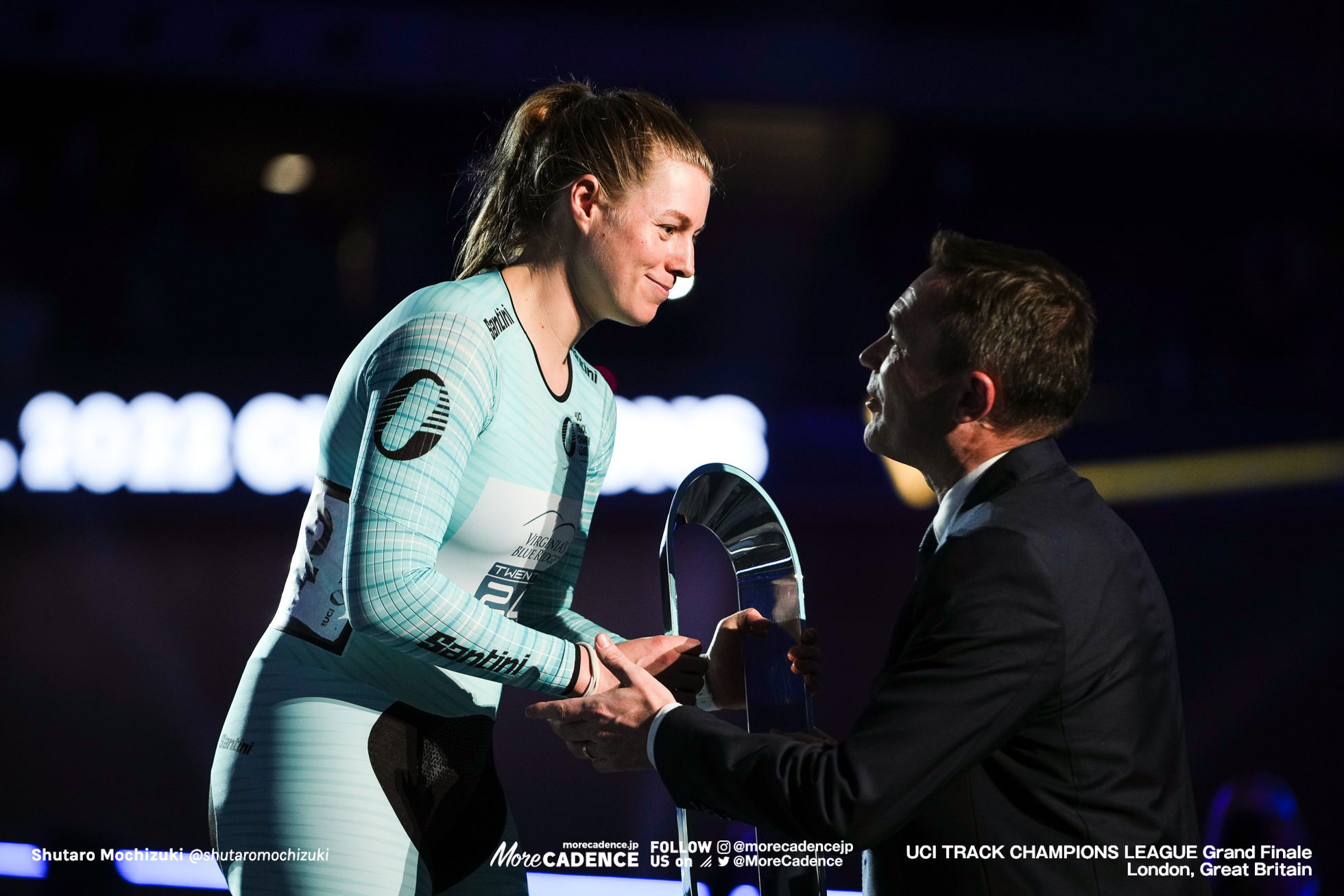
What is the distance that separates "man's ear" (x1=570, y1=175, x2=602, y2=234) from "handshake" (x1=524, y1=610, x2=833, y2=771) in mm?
555

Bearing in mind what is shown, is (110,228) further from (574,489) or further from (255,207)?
(574,489)

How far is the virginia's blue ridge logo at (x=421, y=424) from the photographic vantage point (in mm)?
1068

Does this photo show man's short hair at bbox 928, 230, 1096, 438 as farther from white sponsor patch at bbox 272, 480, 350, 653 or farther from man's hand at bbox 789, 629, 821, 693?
white sponsor patch at bbox 272, 480, 350, 653

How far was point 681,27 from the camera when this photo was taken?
4.14 metres

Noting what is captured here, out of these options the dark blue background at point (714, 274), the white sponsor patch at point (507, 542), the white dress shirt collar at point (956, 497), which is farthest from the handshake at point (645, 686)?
the dark blue background at point (714, 274)

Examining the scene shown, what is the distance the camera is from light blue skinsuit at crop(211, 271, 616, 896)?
1.08 meters

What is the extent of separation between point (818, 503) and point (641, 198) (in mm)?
3118

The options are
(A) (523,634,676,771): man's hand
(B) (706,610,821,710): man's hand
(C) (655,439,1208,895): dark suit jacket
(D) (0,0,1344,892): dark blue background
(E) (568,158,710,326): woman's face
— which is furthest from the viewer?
(D) (0,0,1344,892): dark blue background

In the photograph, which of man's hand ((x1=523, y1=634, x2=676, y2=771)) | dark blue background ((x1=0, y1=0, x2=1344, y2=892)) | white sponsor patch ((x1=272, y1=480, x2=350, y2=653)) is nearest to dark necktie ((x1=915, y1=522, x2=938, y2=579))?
man's hand ((x1=523, y1=634, x2=676, y2=771))

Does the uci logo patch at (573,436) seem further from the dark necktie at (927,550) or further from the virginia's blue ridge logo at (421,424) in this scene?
the dark necktie at (927,550)

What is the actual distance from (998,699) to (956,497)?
0.33 metres

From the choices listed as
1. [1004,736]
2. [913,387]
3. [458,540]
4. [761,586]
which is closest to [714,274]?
[761,586]

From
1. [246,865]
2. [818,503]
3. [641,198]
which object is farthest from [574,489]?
[818,503]

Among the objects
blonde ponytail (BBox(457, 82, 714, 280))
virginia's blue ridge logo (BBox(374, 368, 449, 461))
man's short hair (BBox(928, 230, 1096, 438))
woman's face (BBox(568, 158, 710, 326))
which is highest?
blonde ponytail (BBox(457, 82, 714, 280))
